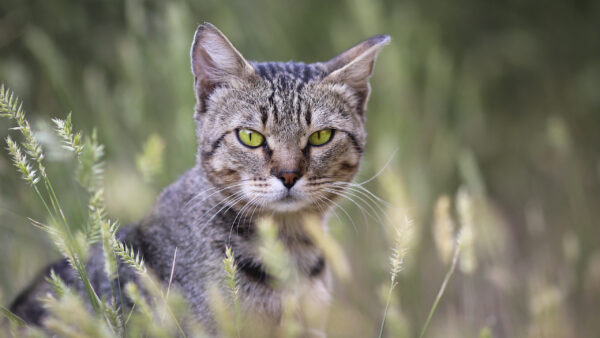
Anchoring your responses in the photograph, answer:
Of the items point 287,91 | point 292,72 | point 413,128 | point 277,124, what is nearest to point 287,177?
point 277,124

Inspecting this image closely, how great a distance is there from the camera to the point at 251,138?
2.28 m

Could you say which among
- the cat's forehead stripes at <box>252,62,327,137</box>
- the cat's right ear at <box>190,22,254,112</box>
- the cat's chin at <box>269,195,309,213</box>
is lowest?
the cat's chin at <box>269,195,309,213</box>

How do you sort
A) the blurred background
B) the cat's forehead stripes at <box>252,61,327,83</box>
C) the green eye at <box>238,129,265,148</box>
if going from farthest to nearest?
the blurred background < the cat's forehead stripes at <box>252,61,327,83</box> < the green eye at <box>238,129,265,148</box>

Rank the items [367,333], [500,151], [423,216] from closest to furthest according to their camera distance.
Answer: [367,333]
[423,216]
[500,151]

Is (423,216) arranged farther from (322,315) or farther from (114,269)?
(114,269)

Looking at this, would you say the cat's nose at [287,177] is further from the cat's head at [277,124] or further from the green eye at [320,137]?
the green eye at [320,137]

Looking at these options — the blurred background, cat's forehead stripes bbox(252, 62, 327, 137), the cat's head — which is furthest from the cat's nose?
the blurred background

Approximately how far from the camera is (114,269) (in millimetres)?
1384

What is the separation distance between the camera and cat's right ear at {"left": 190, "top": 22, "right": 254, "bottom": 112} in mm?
2195

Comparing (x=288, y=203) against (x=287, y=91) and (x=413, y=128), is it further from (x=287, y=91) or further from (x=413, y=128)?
(x=413, y=128)

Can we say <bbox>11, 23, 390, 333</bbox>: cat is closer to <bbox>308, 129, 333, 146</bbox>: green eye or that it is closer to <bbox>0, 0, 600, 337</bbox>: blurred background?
<bbox>308, 129, 333, 146</bbox>: green eye

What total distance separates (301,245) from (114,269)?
114 centimetres

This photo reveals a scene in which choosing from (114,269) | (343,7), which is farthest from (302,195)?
(343,7)

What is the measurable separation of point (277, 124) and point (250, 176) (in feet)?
0.80
